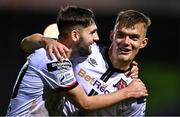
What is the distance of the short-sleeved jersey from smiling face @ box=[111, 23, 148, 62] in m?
0.59

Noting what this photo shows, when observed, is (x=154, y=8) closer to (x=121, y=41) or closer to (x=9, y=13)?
(x=9, y=13)

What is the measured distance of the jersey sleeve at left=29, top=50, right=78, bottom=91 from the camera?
18.9 feet

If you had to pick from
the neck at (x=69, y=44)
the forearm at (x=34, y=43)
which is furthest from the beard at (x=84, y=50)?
the forearm at (x=34, y=43)

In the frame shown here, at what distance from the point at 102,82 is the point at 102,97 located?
0.41 m

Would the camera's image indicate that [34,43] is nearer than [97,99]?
No

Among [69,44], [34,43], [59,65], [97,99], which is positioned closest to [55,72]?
[59,65]

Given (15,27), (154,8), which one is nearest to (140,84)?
(15,27)

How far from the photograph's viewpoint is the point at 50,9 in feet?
45.5

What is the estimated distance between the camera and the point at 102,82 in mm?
6289

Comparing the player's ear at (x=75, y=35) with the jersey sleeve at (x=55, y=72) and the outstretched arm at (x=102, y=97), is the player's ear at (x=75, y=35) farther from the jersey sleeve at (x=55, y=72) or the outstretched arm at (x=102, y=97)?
the outstretched arm at (x=102, y=97)

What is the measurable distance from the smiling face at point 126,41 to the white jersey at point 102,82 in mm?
150

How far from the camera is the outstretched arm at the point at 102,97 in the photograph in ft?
19.0

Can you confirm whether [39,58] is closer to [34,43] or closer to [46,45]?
[46,45]

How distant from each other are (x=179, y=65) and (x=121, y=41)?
7.81m
